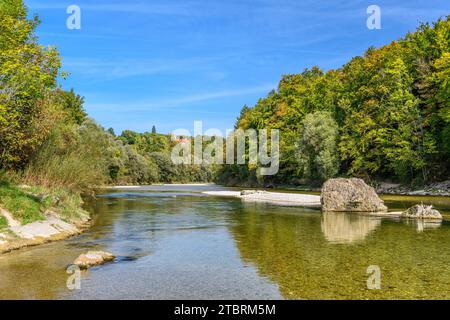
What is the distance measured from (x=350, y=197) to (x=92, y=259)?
2755 cm

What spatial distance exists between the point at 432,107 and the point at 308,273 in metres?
59.0

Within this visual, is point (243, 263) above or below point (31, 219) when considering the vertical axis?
below

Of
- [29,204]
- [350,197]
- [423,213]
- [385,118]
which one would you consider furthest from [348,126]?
[29,204]

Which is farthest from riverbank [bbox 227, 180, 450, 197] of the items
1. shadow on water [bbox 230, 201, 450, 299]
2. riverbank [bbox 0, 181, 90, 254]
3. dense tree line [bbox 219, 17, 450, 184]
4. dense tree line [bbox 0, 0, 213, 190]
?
riverbank [bbox 0, 181, 90, 254]

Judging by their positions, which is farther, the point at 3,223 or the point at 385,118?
the point at 385,118

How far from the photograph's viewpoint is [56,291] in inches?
448

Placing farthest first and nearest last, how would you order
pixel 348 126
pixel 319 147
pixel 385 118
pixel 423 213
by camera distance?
pixel 319 147
pixel 348 126
pixel 385 118
pixel 423 213

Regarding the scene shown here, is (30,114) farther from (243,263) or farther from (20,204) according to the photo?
(243,263)

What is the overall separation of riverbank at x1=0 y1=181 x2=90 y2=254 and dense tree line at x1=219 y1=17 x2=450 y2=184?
170 feet

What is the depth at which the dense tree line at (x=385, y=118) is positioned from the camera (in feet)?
205

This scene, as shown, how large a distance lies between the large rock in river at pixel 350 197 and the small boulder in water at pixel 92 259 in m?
25.7

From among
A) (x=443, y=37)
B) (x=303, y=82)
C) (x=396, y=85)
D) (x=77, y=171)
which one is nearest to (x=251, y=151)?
(x=303, y=82)

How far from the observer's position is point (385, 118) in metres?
69.1

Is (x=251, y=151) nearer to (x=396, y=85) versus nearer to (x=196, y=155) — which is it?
(x=396, y=85)
